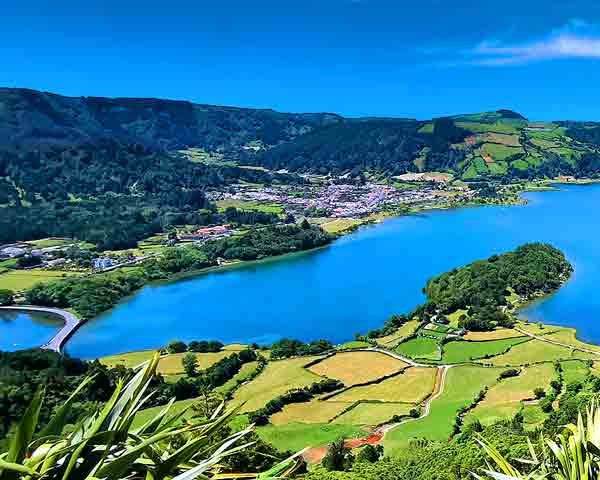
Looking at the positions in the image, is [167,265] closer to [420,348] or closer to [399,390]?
[420,348]

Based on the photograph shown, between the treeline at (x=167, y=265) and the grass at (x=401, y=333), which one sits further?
the treeline at (x=167, y=265)

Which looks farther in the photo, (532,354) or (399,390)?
(532,354)

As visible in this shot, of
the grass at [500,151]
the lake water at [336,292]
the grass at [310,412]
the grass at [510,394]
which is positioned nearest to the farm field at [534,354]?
the grass at [510,394]

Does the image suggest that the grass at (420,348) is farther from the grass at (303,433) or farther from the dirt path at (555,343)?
the grass at (303,433)

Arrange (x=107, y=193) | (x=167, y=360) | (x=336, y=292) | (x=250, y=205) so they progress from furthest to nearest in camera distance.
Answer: (x=107, y=193), (x=250, y=205), (x=336, y=292), (x=167, y=360)

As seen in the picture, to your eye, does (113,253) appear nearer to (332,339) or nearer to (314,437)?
(332,339)

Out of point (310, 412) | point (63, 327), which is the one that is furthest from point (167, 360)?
point (63, 327)
